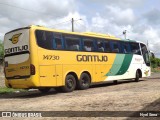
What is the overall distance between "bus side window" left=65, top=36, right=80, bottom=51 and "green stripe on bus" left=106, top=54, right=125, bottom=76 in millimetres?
3714

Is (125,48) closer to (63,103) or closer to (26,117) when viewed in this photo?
(63,103)

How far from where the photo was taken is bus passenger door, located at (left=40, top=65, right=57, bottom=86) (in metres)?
16.7

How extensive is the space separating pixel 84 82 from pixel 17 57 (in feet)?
14.9

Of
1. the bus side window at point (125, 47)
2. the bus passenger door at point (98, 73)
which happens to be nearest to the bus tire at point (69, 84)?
the bus passenger door at point (98, 73)

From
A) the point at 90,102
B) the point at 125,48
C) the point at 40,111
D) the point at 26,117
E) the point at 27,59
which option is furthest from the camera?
the point at 125,48

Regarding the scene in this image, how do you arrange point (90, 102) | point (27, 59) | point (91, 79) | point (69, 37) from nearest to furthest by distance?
point (90, 102) < point (27, 59) < point (69, 37) < point (91, 79)

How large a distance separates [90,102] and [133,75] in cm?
1274

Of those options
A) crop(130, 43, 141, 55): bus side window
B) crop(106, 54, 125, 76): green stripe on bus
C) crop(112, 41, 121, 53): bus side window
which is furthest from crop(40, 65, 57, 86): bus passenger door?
crop(130, 43, 141, 55): bus side window

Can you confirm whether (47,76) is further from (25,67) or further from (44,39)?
(44,39)

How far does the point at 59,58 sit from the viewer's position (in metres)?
17.8

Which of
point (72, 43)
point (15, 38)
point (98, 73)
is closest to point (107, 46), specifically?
point (98, 73)

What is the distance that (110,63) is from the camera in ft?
72.4

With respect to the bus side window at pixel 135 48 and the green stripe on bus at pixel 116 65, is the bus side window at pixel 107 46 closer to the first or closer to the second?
the green stripe on bus at pixel 116 65

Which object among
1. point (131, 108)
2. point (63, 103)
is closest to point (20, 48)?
point (63, 103)
